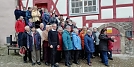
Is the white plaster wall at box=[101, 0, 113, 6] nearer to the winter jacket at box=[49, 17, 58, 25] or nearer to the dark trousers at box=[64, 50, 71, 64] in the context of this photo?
the winter jacket at box=[49, 17, 58, 25]

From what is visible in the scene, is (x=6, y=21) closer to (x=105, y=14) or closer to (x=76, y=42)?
(x=105, y=14)

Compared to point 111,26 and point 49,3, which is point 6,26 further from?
point 111,26

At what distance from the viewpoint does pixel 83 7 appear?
12.5 meters

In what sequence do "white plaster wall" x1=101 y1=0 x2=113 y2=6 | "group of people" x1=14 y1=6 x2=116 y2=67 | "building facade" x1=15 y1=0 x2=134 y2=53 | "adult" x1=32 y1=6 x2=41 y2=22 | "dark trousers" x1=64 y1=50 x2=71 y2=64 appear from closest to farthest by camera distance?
"group of people" x1=14 y1=6 x2=116 y2=67
"dark trousers" x1=64 y1=50 x2=71 y2=64
"adult" x1=32 y1=6 x2=41 y2=22
"building facade" x1=15 y1=0 x2=134 y2=53
"white plaster wall" x1=101 y1=0 x2=113 y2=6

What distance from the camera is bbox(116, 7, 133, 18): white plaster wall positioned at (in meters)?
11.0

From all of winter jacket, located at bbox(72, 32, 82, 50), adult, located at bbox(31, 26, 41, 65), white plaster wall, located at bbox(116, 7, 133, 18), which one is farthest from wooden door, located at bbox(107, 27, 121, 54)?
adult, located at bbox(31, 26, 41, 65)

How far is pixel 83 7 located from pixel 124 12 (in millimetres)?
2409

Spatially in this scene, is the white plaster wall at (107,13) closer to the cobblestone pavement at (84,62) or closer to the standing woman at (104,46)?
the cobblestone pavement at (84,62)

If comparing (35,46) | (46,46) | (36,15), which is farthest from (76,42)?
(36,15)

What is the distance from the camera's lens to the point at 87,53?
827 centimetres

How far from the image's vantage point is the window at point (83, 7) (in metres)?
12.1

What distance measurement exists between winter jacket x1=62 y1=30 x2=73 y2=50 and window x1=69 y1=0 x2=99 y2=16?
14.9ft

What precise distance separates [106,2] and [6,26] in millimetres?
6858

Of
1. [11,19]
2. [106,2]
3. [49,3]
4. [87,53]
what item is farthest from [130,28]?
[11,19]
